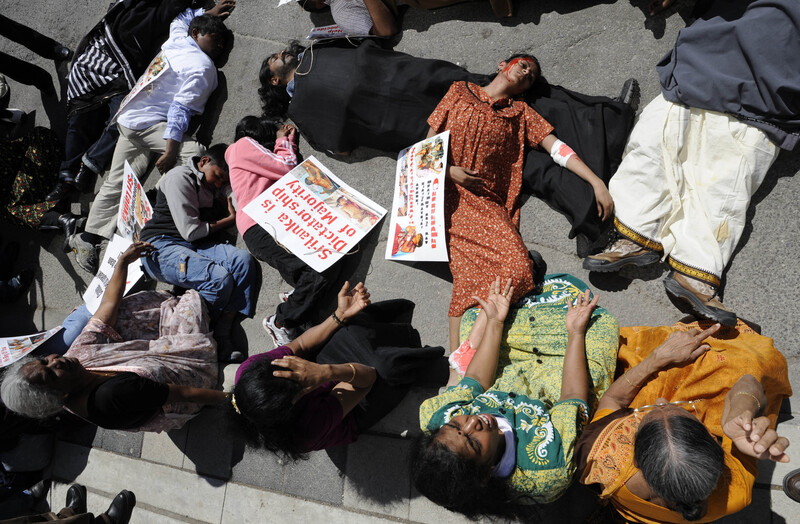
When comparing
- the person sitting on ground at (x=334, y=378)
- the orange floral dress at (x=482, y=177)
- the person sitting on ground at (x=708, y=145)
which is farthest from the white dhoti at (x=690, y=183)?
the person sitting on ground at (x=334, y=378)

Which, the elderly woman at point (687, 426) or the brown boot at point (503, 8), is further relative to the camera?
the brown boot at point (503, 8)

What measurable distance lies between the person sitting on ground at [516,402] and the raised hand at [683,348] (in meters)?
0.27

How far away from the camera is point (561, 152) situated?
9.73 feet

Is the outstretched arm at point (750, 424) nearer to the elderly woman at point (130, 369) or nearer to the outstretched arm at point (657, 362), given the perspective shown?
the outstretched arm at point (657, 362)

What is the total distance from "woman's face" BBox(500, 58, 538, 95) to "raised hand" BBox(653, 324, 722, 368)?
63.4 inches

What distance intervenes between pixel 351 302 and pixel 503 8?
2090mm

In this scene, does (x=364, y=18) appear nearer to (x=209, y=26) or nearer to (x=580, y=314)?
(x=209, y=26)

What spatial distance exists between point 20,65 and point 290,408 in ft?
15.7

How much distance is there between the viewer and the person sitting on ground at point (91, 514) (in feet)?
11.4

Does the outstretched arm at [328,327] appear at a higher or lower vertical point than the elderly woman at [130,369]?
higher

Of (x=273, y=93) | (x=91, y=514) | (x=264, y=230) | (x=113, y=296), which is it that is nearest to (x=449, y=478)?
(x=264, y=230)

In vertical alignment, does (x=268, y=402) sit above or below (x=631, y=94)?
below

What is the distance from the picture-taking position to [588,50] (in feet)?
10.5

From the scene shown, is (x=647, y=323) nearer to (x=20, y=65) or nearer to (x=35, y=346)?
(x=35, y=346)
